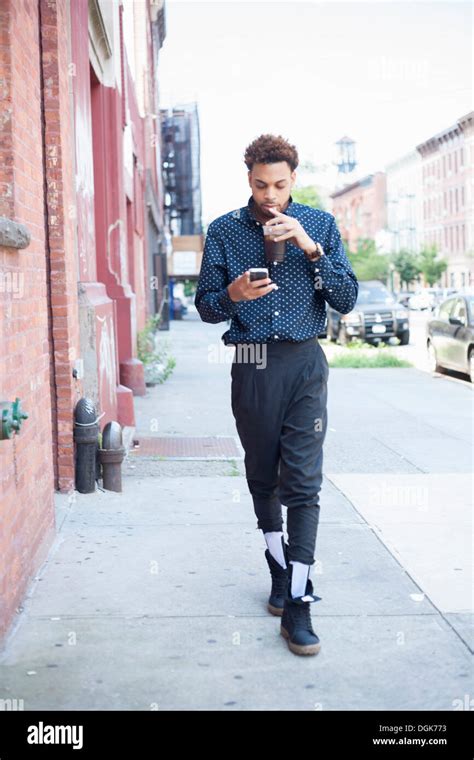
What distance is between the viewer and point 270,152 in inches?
167

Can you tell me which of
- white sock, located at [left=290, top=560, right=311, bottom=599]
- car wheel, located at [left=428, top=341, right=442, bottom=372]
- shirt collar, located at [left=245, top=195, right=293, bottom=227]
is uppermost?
shirt collar, located at [left=245, top=195, right=293, bottom=227]

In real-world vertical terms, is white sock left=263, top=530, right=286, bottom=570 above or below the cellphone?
below

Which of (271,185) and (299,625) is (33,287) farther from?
(299,625)

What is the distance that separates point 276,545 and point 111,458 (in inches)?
112

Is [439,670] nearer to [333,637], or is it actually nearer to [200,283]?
[333,637]

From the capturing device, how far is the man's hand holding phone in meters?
4.00

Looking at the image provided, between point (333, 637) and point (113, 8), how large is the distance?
8962 mm

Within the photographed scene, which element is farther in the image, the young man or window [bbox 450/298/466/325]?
window [bbox 450/298/466/325]

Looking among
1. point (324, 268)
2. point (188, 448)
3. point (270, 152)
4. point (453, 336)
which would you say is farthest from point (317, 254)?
point (453, 336)

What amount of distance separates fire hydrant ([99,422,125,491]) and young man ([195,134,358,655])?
294cm

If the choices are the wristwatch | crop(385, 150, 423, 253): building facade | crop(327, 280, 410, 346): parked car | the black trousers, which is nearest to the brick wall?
the black trousers

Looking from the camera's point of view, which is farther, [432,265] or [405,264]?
[405,264]

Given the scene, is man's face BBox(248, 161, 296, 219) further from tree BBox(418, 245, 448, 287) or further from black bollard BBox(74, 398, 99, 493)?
tree BBox(418, 245, 448, 287)

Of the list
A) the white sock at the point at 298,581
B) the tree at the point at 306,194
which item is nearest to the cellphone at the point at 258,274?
the white sock at the point at 298,581
